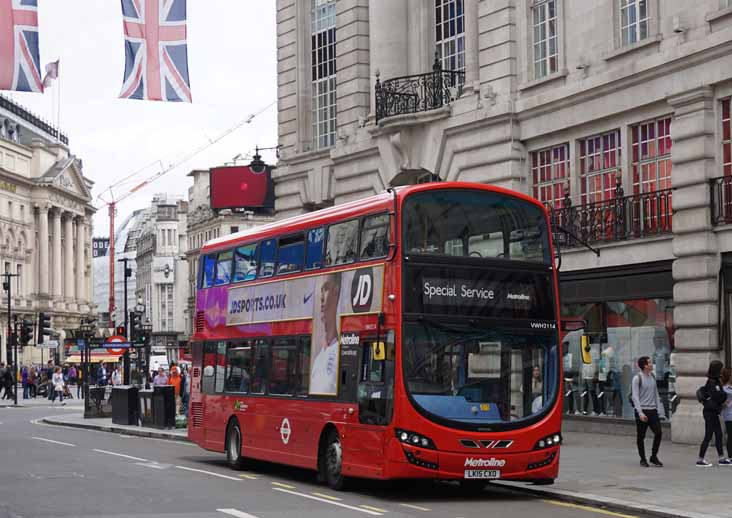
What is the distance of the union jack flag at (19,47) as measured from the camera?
1099 inches

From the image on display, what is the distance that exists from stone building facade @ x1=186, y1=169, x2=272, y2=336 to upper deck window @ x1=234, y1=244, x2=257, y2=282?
342ft

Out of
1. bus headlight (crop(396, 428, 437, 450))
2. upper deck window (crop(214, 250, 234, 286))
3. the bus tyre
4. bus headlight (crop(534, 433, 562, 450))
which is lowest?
the bus tyre

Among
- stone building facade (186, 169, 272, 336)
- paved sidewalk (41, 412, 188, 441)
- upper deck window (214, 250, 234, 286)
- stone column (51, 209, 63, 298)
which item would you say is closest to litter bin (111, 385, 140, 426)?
paved sidewalk (41, 412, 188, 441)

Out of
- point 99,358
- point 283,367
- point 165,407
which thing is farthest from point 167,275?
point 283,367

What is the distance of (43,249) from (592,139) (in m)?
117

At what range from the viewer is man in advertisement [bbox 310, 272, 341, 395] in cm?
1867

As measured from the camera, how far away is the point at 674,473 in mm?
19797

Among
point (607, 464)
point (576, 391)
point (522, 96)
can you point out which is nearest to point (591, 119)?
point (522, 96)

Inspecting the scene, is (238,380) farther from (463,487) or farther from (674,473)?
(674,473)

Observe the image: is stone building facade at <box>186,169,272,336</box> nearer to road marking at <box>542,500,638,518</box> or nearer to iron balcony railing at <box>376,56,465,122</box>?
iron balcony railing at <box>376,56,465,122</box>

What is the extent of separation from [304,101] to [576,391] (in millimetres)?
13410

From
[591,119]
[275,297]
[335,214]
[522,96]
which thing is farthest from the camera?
[522,96]

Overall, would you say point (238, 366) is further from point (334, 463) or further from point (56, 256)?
point (56, 256)

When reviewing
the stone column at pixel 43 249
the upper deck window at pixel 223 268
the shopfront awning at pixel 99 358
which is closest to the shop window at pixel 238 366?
the upper deck window at pixel 223 268
